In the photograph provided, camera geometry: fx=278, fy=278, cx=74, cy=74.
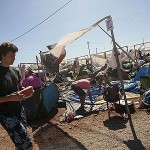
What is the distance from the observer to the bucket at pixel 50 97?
10.3 metres

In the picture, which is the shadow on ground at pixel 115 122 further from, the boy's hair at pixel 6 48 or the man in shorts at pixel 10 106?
the boy's hair at pixel 6 48

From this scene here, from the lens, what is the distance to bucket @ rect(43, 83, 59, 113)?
33.8ft

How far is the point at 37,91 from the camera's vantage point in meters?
10.2

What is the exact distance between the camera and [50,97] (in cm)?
1076

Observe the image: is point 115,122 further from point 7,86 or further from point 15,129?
point 7,86

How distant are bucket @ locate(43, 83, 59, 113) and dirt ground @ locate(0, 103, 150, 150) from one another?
30.3 inches

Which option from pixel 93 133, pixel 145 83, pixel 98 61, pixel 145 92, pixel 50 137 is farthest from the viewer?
pixel 98 61

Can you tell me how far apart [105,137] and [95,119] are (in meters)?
2.02

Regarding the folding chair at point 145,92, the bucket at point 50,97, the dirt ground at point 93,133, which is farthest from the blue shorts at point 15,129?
the bucket at point 50,97

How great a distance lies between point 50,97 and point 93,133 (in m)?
3.70

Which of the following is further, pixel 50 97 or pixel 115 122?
pixel 50 97

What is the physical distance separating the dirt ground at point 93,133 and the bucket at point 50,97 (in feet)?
2.52

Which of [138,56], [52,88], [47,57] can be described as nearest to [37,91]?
[52,88]

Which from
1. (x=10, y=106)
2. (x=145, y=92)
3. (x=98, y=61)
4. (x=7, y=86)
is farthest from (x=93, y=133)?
(x=98, y=61)
